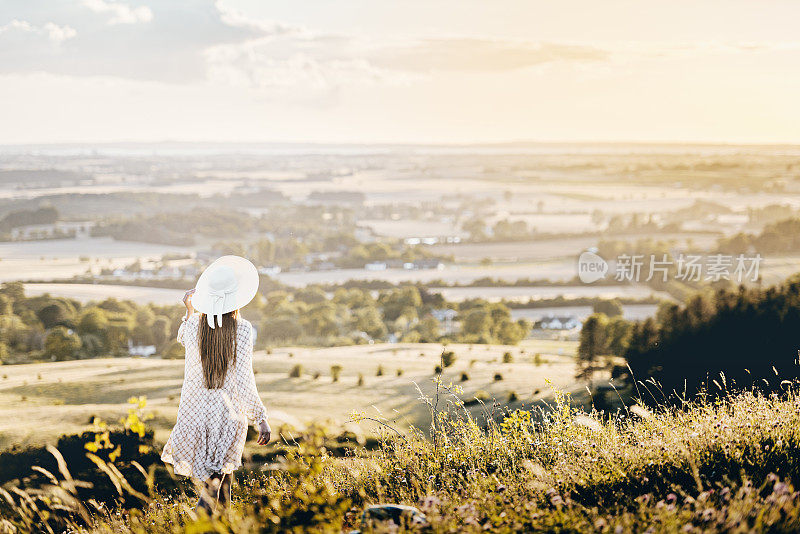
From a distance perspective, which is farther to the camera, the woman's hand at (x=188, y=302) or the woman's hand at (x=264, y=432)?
the woman's hand at (x=188, y=302)

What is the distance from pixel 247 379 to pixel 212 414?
0.25 metres

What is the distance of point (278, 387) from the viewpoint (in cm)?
Answer: 1484

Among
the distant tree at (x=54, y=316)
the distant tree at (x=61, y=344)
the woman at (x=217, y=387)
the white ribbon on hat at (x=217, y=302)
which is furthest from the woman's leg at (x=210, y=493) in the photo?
the distant tree at (x=54, y=316)

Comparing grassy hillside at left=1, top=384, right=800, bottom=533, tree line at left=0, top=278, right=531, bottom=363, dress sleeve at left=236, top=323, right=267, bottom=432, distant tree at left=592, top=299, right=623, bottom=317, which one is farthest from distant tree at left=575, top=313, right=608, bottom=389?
dress sleeve at left=236, top=323, right=267, bottom=432

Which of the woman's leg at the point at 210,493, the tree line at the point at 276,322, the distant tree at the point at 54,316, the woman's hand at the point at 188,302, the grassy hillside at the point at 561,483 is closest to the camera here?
the grassy hillside at the point at 561,483

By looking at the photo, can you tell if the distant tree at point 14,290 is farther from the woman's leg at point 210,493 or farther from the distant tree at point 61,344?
the woman's leg at point 210,493

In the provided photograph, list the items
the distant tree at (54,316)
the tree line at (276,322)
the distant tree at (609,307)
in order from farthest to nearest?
the distant tree at (609,307), the distant tree at (54,316), the tree line at (276,322)

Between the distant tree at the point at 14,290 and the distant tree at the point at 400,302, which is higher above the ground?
the distant tree at the point at 14,290

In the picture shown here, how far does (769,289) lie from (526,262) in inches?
776

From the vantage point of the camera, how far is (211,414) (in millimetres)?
3459

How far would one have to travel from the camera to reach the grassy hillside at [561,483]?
276 cm

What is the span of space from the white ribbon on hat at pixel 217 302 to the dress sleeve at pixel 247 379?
0.51 feet

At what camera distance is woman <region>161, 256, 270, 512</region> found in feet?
11.1

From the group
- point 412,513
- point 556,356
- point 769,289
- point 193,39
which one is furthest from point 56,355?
point 412,513
